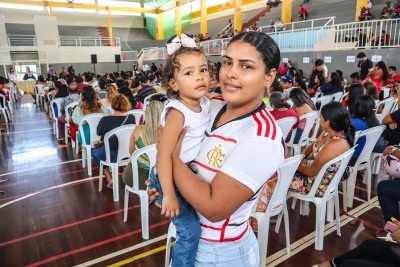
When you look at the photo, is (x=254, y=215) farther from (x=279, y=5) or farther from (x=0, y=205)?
(x=279, y=5)

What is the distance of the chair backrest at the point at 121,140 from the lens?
3022mm

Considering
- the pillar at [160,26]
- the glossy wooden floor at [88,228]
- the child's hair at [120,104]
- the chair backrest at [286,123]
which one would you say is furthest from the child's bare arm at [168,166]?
the pillar at [160,26]

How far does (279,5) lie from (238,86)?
18246 millimetres

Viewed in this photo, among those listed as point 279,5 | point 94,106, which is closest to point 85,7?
point 279,5

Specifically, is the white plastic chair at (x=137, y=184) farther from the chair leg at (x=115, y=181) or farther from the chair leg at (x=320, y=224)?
the chair leg at (x=320, y=224)

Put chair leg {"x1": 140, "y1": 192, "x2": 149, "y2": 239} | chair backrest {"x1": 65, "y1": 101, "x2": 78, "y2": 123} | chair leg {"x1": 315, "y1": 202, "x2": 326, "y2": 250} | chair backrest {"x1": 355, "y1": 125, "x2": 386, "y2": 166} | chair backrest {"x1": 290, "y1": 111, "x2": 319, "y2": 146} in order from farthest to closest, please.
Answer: chair backrest {"x1": 65, "y1": 101, "x2": 78, "y2": 123} → chair backrest {"x1": 290, "y1": 111, "x2": 319, "y2": 146} → chair backrest {"x1": 355, "y1": 125, "x2": 386, "y2": 166} → chair leg {"x1": 140, "y1": 192, "x2": 149, "y2": 239} → chair leg {"x1": 315, "y1": 202, "x2": 326, "y2": 250}

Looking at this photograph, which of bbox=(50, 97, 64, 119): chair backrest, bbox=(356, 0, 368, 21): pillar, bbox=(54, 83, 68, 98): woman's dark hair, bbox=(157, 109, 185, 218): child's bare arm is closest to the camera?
bbox=(157, 109, 185, 218): child's bare arm

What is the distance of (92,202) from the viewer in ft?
10.6

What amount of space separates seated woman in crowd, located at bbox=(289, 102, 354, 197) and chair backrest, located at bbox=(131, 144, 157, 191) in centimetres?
122

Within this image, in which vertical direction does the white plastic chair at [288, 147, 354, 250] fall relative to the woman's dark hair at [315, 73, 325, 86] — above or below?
below

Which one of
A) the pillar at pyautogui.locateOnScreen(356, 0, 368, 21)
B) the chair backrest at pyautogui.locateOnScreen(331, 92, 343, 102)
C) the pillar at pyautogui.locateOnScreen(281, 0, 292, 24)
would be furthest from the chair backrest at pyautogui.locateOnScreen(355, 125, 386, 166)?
the pillar at pyautogui.locateOnScreen(281, 0, 292, 24)

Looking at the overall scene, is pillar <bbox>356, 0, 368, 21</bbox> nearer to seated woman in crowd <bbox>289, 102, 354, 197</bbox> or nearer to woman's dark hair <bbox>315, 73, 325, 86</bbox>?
woman's dark hair <bbox>315, 73, 325, 86</bbox>

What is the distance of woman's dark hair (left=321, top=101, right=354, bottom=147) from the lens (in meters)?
2.34

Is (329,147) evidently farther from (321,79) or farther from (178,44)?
(321,79)
